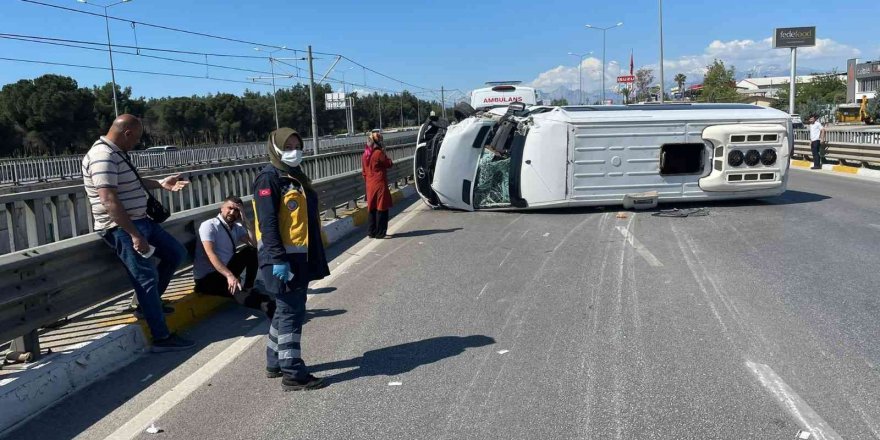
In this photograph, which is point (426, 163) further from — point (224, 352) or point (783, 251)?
point (224, 352)

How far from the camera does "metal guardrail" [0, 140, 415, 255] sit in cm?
753

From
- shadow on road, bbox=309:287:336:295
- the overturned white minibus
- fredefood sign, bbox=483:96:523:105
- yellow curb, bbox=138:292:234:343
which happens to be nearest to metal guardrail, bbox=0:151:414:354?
yellow curb, bbox=138:292:234:343

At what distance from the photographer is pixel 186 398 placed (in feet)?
14.5

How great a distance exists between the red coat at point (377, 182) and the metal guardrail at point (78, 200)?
289 cm

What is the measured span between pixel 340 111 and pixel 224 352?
98190mm

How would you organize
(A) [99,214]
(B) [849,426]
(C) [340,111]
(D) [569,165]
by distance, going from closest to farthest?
1. (B) [849,426]
2. (A) [99,214]
3. (D) [569,165]
4. (C) [340,111]

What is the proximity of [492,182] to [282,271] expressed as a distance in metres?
9.71

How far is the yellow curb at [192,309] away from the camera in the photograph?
19.8 feet

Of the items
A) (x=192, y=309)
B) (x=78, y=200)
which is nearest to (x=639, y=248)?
(x=192, y=309)

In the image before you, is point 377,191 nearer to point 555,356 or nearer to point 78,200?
point 78,200

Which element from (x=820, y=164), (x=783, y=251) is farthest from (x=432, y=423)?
(x=820, y=164)

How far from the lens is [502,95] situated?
966 inches

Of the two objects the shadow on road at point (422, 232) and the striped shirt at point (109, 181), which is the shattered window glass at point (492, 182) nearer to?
the shadow on road at point (422, 232)


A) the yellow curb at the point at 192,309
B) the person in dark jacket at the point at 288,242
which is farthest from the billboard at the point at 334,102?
the person in dark jacket at the point at 288,242
